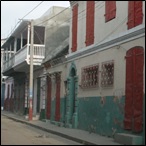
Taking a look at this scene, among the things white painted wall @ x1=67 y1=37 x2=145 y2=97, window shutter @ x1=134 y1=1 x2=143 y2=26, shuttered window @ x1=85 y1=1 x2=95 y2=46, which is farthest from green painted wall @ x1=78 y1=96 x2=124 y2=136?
window shutter @ x1=134 y1=1 x2=143 y2=26

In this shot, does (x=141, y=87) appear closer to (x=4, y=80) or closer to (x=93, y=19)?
(x=93, y=19)

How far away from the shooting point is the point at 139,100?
46.5 feet

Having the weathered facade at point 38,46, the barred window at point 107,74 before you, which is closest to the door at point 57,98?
the weathered facade at point 38,46

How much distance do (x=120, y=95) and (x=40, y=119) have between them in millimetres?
13526

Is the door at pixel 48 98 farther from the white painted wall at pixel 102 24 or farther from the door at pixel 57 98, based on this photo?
the white painted wall at pixel 102 24

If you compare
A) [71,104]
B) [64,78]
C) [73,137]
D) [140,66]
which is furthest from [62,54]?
[140,66]

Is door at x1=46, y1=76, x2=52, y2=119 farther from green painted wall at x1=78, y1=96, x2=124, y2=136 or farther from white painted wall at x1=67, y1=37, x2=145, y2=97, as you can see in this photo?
white painted wall at x1=67, y1=37, x2=145, y2=97

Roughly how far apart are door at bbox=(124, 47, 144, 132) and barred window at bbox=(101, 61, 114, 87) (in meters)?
1.59

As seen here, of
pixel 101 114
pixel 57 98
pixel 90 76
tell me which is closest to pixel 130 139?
pixel 101 114

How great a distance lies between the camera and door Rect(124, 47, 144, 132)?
14148 millimetres

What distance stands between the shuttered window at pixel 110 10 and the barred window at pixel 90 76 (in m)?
2.39

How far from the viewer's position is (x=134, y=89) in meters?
14.5

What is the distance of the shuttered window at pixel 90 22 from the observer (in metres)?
19.3

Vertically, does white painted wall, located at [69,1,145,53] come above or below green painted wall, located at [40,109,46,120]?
above
